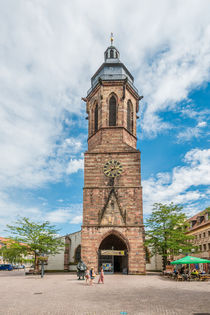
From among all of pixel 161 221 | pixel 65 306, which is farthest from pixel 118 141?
pixel 65 306

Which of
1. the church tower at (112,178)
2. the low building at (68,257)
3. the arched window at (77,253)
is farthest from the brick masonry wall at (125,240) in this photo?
the arched window at (77,253)

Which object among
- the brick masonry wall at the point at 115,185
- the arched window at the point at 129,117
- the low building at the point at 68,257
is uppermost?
the arched window at the point at 129,117

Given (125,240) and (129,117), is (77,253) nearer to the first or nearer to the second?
(125,240)

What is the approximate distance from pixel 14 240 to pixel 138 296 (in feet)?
63.7

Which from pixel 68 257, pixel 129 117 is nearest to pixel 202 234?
pixel 68 257

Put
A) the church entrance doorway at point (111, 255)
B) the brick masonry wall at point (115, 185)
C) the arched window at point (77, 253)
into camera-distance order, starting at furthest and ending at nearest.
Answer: the arched window at point (77, 253) < the church entrance doorway at point (111, 255) < the brick masonry wall at point (115, 185)

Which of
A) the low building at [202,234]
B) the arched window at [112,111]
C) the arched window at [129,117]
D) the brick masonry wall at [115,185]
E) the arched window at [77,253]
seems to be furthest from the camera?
the arched window at [77,253]

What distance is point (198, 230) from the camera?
39.8 meters

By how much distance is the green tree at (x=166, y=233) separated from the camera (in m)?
28.6

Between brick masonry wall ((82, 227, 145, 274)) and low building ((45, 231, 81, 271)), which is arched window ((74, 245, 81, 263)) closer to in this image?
low building ((45, 231, 81, 271))

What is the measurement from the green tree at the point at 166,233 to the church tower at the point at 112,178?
2.93 meters

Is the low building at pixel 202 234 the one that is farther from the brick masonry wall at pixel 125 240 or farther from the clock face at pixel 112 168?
the clock face at pixel 112 168

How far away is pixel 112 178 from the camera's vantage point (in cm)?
3025

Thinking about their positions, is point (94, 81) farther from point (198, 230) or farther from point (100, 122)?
point (198, 230)
